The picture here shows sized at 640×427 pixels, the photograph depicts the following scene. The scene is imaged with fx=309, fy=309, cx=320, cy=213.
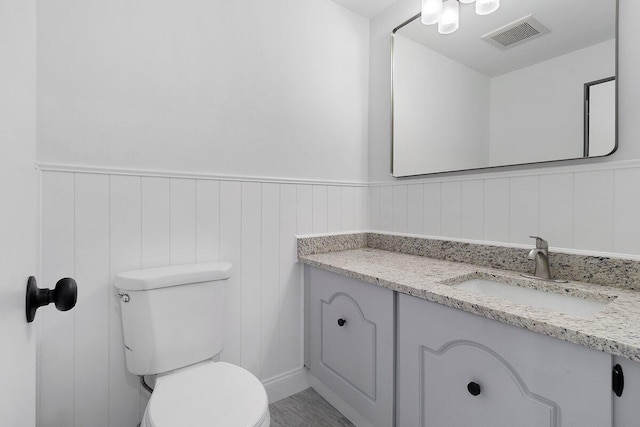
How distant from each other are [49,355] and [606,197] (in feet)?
6.92

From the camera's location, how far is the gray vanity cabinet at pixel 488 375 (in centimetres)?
73

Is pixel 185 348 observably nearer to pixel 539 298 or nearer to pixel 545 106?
pixel 539 298

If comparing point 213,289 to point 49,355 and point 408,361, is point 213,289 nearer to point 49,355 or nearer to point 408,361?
point 49,355

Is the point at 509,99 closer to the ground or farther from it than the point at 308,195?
farther from it

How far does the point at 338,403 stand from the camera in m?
1.54

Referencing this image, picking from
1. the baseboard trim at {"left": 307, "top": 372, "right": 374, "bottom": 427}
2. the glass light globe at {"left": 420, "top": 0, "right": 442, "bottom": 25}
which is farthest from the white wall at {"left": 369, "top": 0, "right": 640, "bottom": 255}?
the baseboard trim at {"left": 307, "top": 372, "right": 374, "bottom": 427}

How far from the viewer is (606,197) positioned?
113 centimetres

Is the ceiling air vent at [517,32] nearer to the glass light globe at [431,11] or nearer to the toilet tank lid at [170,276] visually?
the glass light globe at [431,11]

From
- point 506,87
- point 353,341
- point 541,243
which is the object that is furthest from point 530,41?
point 353,341

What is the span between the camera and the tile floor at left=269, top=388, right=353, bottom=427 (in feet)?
4.81

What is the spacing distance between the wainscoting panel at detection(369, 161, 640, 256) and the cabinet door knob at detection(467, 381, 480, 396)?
0.69 metres

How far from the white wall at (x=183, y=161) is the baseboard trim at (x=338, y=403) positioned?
0.37ft

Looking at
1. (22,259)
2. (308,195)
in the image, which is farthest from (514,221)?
(22,259)

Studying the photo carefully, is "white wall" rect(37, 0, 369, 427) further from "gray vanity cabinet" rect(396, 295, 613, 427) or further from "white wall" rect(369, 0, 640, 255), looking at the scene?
"gray vanity cabinet" rect(396, 295, 613, 427)
